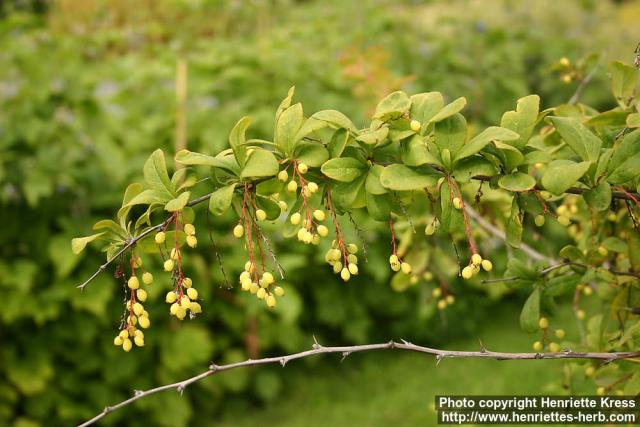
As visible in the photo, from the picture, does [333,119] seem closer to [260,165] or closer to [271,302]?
[260,165]

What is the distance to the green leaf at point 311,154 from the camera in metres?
1.16

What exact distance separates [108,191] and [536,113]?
3.13 meters

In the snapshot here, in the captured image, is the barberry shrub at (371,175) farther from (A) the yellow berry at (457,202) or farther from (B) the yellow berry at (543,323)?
(B) the yellow berry at (543,323)

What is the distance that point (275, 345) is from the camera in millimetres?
4332

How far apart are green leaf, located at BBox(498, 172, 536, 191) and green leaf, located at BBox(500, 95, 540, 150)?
6 cm

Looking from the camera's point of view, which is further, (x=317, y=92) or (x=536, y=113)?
(x=317, y=92)

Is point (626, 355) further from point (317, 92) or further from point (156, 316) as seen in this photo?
point (317, 92)

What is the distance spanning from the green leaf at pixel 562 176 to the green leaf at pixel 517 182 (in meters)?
0.02

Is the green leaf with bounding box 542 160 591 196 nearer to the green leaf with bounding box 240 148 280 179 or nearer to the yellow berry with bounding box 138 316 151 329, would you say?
the green leaf with bounding box 240 148 280 179

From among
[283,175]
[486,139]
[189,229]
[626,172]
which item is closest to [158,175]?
[189,229]

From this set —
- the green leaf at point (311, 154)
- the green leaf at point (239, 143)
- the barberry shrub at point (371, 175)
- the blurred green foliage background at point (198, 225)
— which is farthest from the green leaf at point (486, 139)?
the blurred green foliage background at point (198, 225)

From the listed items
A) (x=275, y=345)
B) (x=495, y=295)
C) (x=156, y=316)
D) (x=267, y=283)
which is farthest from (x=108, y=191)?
(x=267, y=283)

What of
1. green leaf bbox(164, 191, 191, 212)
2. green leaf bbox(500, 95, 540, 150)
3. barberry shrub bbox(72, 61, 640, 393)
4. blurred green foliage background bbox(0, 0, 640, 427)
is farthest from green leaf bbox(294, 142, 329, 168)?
blurred green foliage background bbox(0, 0, 640, 427)

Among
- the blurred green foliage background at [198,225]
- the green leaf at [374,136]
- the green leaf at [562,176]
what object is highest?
the green leaf at [374,136]
